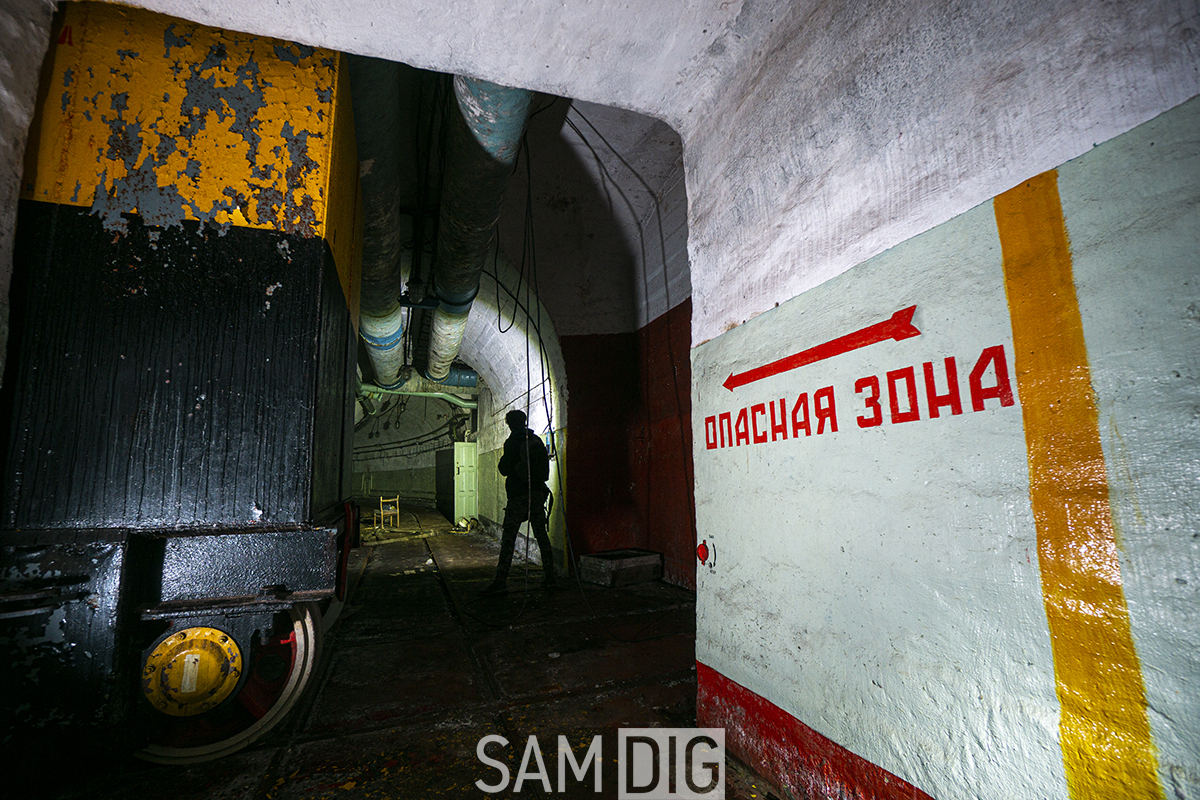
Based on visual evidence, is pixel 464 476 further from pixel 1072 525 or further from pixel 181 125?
A: pixel 1072 525

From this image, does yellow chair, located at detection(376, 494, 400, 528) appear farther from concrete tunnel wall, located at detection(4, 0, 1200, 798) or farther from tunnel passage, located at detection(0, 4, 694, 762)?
concrete tunnel wall, located at detection(4, 0, 1200, 798)

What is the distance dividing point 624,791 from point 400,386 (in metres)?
9.14

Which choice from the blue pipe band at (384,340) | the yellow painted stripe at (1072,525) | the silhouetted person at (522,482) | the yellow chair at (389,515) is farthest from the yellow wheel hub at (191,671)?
the yellow chair at (389,515)

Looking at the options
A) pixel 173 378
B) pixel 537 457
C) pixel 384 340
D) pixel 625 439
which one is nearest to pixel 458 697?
pixel 173 378

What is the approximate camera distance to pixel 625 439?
502 cm

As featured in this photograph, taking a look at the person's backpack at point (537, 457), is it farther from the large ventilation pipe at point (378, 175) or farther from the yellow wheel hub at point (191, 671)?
the yellow wheel hub at point (191, 671)

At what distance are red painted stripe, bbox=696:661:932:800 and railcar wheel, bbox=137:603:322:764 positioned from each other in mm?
1512

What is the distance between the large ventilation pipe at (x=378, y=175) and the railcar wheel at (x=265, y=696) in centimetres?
229

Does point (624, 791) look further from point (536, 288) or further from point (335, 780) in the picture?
point (536, 288)

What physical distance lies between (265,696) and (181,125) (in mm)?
1976

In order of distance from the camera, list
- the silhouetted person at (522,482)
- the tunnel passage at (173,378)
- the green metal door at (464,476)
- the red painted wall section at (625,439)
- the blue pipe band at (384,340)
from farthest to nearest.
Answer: the green metal door at (464,476) → the blue pipe band at (384,340) → the silhouetted person at (522,482) → the red painted wall section at (625,439) → the tunnel passage at (173,378)

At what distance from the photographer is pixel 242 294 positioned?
→ 1.52 m

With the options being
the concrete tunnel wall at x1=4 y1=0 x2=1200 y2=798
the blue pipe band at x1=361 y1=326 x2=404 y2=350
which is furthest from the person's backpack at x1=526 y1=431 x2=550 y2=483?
the concrete tunnel wall at x1=4 y1=0 x2=1200 y2=798

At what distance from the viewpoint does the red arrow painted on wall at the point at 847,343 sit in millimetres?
1218
